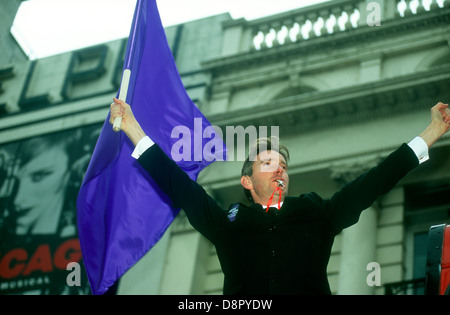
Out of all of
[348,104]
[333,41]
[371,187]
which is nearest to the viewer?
[371,187]

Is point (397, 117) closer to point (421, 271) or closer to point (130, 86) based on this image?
point (421, 271)

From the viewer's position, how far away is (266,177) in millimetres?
5062

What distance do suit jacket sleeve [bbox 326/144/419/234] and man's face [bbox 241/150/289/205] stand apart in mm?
383

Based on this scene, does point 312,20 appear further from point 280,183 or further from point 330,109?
point 280,183

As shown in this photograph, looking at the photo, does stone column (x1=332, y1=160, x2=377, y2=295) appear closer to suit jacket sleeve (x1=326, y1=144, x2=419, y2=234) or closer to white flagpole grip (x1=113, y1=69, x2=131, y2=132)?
white flagpole grip (x1=113, y1=69, x2=131, y2=132)

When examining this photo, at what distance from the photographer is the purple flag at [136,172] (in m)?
6.38

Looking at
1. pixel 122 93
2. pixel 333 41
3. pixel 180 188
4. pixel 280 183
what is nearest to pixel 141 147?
pixel 180 188

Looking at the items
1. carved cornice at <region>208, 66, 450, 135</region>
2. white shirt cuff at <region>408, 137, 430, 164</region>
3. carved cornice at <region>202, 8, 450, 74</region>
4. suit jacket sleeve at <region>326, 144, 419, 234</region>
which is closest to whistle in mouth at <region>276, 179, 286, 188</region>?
suit jacket sleeve at <region>326, 144, 419, 234</region>

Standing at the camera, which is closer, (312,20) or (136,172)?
(136,172)

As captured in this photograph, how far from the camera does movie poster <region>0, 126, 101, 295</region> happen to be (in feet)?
55.4

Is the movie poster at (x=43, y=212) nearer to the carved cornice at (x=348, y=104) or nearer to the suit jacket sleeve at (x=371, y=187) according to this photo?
the carved cornice at (x=348, y=104)

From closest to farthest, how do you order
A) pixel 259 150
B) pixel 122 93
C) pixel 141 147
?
pixel 141 147
pixel 259 150
pixel 122 93

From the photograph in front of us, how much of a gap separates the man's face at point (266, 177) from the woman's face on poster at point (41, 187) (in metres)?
13.3

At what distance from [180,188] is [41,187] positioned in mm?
14259
